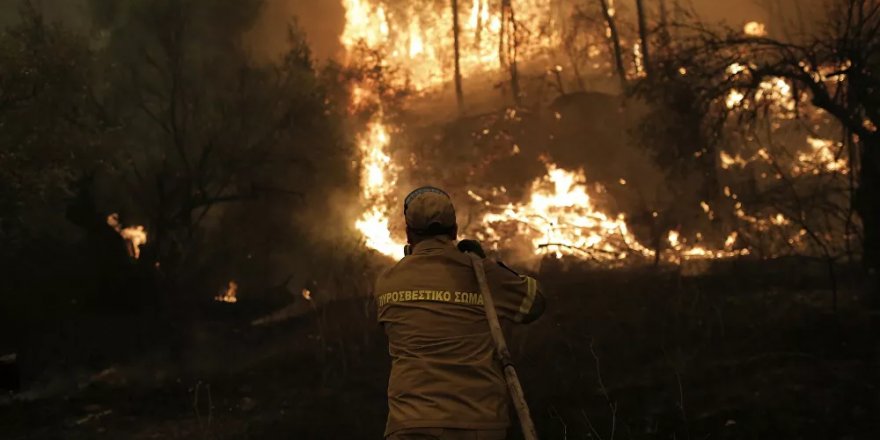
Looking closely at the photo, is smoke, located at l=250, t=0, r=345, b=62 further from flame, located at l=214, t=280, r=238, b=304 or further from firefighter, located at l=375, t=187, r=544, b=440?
firefighter, located at l=375, t=187, r=544, b=440

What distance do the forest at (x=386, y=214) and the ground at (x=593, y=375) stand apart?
0.07m

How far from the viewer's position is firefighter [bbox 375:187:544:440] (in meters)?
3.35

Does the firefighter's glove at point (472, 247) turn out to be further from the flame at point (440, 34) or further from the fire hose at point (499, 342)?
the flame at point (440, 34)

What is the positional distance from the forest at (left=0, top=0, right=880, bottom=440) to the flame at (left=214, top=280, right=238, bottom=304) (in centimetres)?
7

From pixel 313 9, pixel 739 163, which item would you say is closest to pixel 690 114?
pixel 739 163

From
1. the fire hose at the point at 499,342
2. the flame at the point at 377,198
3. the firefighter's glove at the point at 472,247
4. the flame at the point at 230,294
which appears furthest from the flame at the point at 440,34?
the fire hose at the point at 499,342

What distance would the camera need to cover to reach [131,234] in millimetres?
20531

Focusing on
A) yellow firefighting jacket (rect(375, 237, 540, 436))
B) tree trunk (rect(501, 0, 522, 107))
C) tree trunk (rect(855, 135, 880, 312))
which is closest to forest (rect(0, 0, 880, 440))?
tree trunk (rect(855, 135, 880, 312))

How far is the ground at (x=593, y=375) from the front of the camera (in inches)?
Answer: 362

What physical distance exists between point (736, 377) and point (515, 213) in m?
13.8

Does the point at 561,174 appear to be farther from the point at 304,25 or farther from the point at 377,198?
the point at 304,25

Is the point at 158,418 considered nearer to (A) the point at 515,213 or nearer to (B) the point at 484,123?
(A) the point at 515,213

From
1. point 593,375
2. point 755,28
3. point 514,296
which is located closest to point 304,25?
point 755,28

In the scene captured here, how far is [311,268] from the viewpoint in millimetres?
22734
